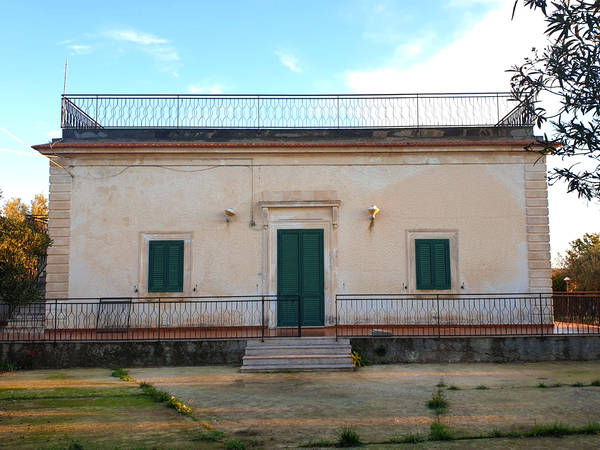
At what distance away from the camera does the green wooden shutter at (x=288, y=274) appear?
13469mm

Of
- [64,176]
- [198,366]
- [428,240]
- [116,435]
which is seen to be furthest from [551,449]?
[64,176]

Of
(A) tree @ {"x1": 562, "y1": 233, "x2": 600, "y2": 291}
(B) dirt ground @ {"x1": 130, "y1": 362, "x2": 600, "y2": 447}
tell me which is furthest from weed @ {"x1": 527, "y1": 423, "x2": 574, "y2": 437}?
(A) tree @ {"x1": 562, "y1": 233, "x2": 600, "y2": 291}

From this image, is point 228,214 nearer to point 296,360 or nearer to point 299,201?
point 299,201

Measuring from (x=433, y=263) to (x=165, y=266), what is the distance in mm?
6443

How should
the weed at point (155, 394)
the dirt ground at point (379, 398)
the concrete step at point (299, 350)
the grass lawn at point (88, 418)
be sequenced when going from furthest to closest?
1. the concrete step at point (299, 350)
2. the weed at point (155, 394)
3. the dirt ground at point (379, 398)
4. the grass lawn at point (88, 418)

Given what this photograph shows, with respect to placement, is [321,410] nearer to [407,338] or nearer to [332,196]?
[407,338]

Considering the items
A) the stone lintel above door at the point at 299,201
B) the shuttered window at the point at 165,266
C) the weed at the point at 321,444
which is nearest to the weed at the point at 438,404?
the weed at the point at 321,444

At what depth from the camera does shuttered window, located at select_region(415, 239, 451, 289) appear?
1351 centimetres

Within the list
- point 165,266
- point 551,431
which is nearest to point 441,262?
point 165,266

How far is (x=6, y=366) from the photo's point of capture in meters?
11.3

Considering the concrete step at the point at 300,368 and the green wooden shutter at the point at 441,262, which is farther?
the green wooden shutter at the point at 441,262

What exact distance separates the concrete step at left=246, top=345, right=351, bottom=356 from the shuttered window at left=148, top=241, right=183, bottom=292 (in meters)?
3.15

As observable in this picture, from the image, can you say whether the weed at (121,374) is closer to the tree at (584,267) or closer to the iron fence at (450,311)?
the iron fence at (450,311)

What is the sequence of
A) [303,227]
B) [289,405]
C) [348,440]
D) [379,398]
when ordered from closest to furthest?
[348,440] < [289,405] < [379,398] < [303,227]
